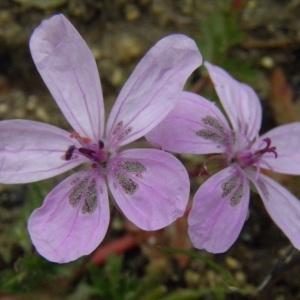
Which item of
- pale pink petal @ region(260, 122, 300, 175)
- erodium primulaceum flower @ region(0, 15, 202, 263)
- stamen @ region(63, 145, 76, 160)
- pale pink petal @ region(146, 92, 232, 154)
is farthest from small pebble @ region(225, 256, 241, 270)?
stamen @ region(63, 145, 76, 160)

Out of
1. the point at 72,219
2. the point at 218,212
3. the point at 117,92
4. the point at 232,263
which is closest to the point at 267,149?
the point at 218,212

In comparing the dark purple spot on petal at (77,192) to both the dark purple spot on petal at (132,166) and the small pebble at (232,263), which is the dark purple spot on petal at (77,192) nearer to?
the dark purple spot on petal at (132,166)

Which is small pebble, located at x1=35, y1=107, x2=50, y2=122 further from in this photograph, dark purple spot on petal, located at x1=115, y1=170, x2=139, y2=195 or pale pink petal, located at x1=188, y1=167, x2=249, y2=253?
pale pink petal, located at x1=188, y1=167, x2=249, y2=253

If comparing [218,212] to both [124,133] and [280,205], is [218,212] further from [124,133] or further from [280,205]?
[124,133]

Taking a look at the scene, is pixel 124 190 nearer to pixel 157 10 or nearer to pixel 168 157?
pixel 168 157

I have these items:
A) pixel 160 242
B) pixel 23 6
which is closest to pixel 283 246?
pixel 160 242

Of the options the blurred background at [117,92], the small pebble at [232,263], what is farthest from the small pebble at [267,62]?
the small pebble at [232,263]
